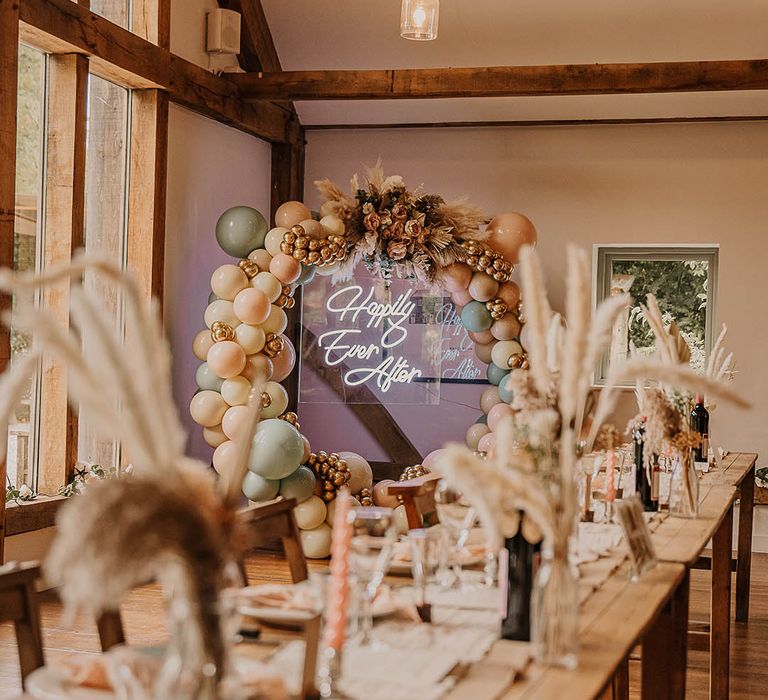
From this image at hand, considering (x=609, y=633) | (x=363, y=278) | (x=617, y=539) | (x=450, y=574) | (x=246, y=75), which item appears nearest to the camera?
(x=609, y=633)

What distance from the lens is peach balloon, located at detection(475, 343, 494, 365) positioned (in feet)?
23.2

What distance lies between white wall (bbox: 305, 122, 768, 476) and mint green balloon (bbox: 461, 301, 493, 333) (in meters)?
1.49

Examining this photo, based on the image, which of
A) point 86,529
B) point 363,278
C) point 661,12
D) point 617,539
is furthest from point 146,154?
point 86,529

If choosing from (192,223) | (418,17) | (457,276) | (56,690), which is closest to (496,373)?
(457,276)

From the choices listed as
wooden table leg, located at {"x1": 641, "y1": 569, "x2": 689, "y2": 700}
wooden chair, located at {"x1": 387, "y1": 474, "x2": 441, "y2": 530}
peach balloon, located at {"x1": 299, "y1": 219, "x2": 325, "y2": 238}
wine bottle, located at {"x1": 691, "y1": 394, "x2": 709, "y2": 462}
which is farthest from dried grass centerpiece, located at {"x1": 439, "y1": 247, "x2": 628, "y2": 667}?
peach balloon, located at {"x1": 299, "y1": 219, "x2": 325, "y2": 238}

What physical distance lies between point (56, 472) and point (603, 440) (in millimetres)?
3813

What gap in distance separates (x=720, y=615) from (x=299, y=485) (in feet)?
9.03

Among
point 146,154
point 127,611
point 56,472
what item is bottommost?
point 127,611

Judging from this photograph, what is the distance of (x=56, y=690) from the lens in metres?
1.39

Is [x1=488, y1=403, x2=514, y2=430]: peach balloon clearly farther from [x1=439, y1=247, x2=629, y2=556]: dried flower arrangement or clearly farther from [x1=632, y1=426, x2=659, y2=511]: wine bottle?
[x1=439, y1=247, x2=629, y2=556]: dried flower arrangement

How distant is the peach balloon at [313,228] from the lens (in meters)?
6.48

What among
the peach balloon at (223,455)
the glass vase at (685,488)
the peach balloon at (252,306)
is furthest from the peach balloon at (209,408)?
the glass vase at (685,488)

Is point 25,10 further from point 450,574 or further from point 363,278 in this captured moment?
point 450,574

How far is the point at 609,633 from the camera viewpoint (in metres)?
2.01
